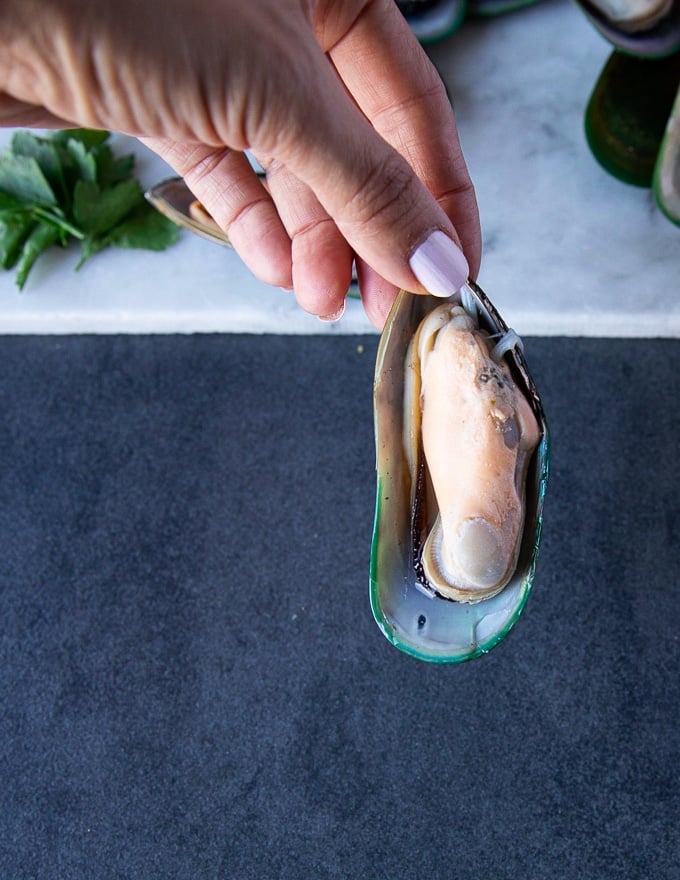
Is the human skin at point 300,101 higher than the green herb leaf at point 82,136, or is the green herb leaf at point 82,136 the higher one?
the human skin at point 300,101

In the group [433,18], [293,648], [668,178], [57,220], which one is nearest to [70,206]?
[57,220]

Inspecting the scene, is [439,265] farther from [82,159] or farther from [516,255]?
[82,159]

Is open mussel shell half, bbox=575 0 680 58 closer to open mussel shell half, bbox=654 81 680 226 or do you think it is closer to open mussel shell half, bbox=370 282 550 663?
open mussel shell half, bbox=654 81 680 226

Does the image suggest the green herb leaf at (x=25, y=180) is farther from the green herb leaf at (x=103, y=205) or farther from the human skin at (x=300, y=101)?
the human skin at (x=300, y=101)

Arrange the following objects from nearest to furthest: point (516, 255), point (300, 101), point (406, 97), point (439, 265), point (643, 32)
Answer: point (300, 101), point (439, 265), point (406, 97), point (643, 32), point (516, 255)

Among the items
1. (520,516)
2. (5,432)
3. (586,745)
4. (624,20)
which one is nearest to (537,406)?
(520,516)

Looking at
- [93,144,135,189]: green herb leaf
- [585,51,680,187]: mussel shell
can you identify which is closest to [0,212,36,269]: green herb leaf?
[93,144,135,189]: green herb leaf

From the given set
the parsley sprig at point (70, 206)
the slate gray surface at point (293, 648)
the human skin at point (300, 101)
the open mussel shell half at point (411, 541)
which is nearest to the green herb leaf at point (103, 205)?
the parsley sprig at point (70, 206)
